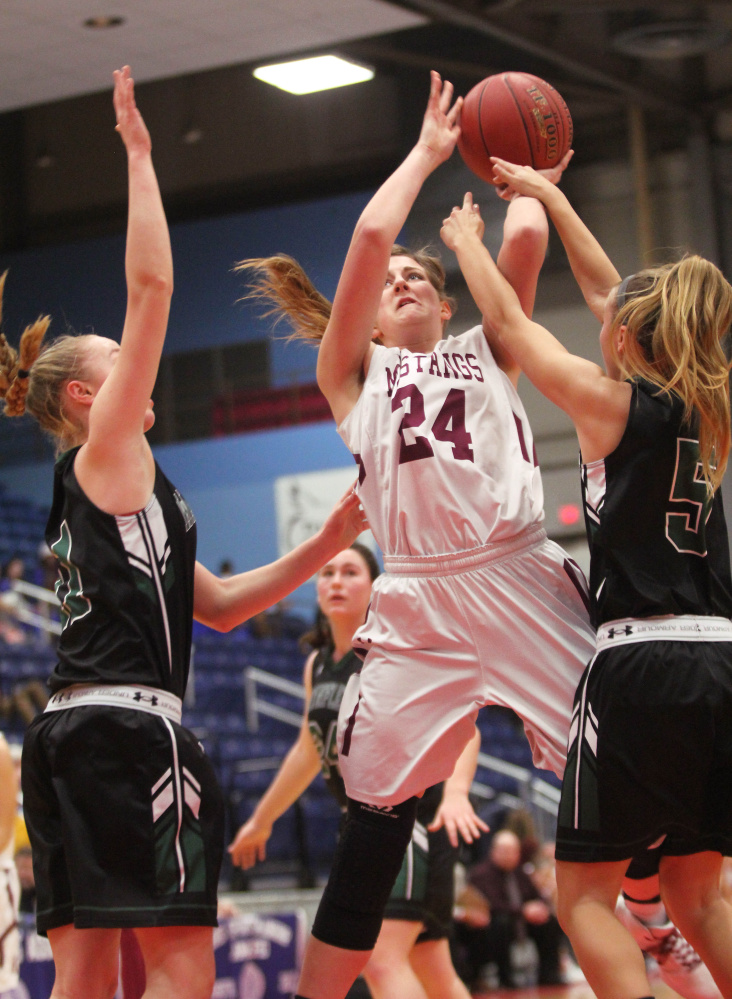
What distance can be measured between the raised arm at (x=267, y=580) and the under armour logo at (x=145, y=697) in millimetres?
434

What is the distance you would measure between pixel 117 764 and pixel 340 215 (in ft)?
35.8

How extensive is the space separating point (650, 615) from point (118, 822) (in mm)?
1242

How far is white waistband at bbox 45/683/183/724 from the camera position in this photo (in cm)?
271

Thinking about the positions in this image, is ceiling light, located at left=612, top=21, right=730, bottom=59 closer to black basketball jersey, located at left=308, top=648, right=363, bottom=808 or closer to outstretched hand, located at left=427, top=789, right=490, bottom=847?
black basketball jersey, located at left=308, top=648, right=363, bottom=808

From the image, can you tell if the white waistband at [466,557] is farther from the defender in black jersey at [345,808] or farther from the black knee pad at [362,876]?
the defender in black jersey at [345,808]

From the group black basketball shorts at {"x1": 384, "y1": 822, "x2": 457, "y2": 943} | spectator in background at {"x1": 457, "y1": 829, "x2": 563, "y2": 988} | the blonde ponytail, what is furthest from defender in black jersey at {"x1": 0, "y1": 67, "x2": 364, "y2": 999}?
spectator in background at {"x1": 457, "y1": 829, "x2": 563, "y2": 988}

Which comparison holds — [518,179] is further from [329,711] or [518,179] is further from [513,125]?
[329,711]

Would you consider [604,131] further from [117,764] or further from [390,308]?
[117,764]

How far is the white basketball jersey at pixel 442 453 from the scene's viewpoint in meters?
3.08

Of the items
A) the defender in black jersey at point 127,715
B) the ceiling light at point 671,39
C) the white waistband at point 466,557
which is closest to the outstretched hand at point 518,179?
the white waistband at point 466,557

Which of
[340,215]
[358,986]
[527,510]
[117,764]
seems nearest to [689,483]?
[527,510]

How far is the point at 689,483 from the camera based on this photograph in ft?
9.13

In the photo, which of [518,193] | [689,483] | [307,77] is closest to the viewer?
[689,483]

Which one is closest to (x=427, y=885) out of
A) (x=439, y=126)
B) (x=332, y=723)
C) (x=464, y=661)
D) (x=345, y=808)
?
(x=345, y=808)
